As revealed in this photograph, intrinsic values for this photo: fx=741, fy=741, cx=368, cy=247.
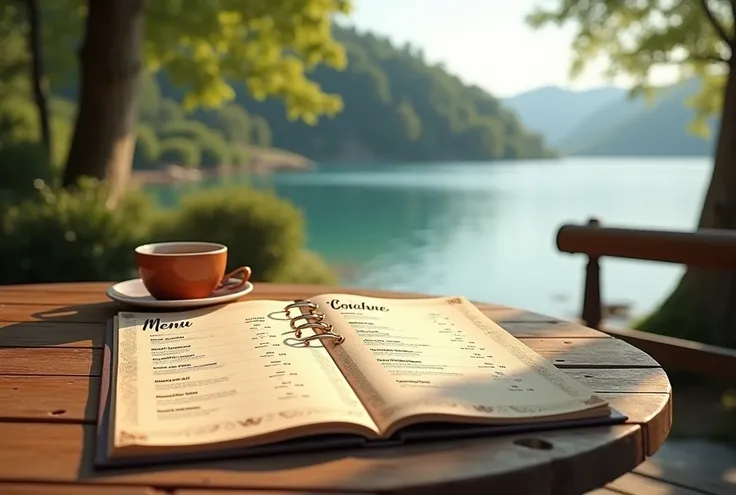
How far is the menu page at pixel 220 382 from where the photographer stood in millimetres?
622

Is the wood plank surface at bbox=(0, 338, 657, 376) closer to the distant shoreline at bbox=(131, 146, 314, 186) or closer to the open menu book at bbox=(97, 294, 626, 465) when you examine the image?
the open menu book at bbox=(97, 294, 626, 465)

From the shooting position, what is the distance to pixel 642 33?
15.4ft

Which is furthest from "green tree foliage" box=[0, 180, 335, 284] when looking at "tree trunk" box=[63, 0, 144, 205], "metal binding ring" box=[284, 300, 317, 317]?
"metal binding ring" box=[284, 300, 317, 317]

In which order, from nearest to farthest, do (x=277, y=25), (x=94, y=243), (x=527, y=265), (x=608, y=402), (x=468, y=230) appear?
(x=608, y=402) → (x=94, y=243) → (x=277, y=25) → (x=527, y=265) → (x=468, y=230)

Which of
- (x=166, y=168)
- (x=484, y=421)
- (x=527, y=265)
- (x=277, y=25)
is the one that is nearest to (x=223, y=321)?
(x=484, y=421)

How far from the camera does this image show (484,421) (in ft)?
2.13

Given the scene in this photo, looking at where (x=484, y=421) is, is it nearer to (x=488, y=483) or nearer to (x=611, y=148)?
(x=488, y=483)

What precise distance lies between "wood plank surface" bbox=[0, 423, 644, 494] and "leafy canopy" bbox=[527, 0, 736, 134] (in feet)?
11.7

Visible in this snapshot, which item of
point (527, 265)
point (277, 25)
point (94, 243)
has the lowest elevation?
point (527, 265)

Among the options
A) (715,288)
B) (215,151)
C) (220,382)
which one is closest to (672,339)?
(220,382)

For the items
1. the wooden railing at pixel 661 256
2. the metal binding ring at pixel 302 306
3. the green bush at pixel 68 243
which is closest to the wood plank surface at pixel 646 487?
the wooden railing at pixel 661 256

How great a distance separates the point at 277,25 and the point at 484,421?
20.4 feet

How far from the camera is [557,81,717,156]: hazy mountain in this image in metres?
33.6

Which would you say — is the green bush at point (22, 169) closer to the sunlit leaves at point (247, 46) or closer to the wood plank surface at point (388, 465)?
the sunlit leaves at point (247, 46)
